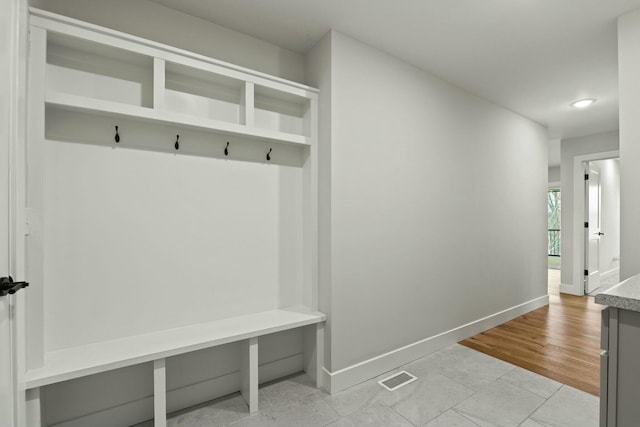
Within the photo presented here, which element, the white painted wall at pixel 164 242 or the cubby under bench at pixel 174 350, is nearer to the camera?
the cubby under bench at pixel 174 350

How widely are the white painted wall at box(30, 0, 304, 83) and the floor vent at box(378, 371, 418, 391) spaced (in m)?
2.38

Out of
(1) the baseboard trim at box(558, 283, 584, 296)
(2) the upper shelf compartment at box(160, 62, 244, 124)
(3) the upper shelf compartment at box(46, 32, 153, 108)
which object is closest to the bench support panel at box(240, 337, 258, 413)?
(2) the upper shelf compartment at box(160, 62, 244, 124)

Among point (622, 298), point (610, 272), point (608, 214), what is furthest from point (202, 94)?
point (610, 272)

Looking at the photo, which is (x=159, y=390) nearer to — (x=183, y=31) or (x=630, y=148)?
(x=183, y=31)

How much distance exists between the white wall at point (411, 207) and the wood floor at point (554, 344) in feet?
0.84

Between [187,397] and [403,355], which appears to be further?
[403,355]

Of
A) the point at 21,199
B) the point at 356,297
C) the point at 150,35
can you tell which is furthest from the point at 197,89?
the point at 356,297

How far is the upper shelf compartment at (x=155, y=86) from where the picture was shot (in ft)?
5.12

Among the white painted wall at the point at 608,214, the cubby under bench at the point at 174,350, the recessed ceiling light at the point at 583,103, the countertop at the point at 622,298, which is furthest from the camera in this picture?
the white painted wall at the point at 608,214

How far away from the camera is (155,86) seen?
1.73 m

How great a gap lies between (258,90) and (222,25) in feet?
1.60

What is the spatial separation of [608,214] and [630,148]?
5.17m

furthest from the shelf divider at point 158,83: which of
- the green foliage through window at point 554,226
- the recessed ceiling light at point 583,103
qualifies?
the green foliage through window at point 554,226

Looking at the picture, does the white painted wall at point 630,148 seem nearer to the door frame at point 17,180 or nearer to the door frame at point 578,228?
the door frame at point 17,180
